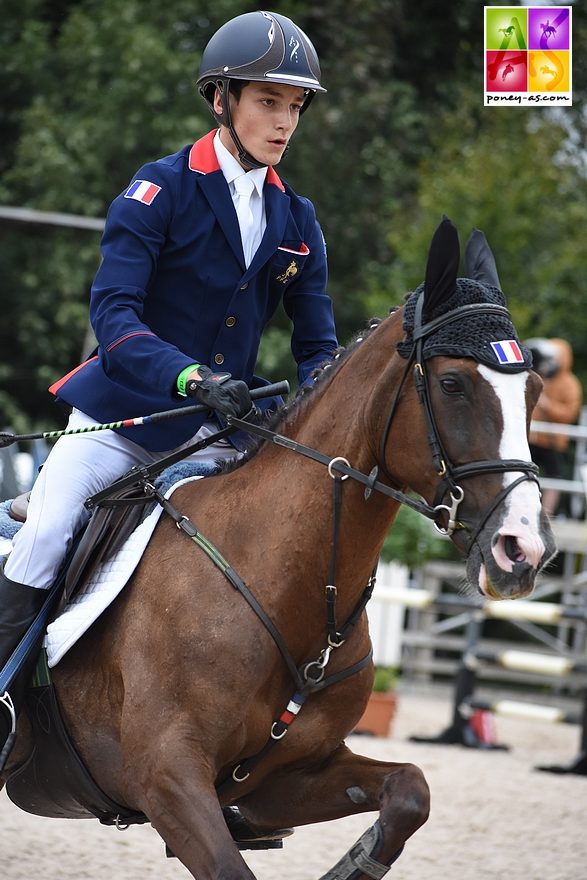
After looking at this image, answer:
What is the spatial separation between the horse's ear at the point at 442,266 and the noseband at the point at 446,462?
0.06 m

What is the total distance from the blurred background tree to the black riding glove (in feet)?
43.6

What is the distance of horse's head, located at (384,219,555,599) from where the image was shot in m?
3.47

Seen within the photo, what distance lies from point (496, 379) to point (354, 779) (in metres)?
1.44

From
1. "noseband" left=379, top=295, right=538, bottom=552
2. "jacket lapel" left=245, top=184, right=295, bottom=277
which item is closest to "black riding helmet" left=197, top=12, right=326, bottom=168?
"jacket lapel" left=245, top=184, right=295, bottom=277

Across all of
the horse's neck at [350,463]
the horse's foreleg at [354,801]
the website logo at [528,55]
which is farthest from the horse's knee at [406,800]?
the website logo at [528,55]

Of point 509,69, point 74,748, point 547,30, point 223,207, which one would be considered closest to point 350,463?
point 223,207

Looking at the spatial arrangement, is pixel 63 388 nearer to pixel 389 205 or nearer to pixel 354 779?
pixel 354 779

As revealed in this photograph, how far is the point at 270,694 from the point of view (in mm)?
3973

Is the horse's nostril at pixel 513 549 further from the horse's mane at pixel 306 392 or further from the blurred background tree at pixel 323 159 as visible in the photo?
the blurred background tree at pixel 323 159

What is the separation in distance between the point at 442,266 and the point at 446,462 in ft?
1.92

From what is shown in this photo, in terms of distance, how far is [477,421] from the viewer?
364 cm

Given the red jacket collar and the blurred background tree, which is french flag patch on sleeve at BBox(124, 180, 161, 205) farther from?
the blurred background tree

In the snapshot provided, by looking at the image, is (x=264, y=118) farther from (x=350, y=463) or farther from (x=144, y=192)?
(x=350, y=463)

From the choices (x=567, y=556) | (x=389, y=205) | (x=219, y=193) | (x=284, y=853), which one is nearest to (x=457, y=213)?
(x=389, y=205)
